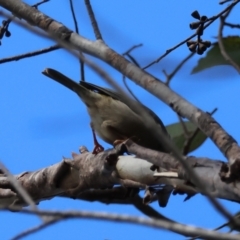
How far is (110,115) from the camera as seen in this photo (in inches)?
145

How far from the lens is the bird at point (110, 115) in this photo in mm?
3510

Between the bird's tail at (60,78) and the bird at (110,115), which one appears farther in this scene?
the bird's tail at (60,78)

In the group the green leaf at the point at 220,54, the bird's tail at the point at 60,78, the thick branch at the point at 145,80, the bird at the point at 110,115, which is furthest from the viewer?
the bird's tail at the point at 60,78

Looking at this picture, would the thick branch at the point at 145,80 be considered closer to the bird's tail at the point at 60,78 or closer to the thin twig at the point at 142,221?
the thin twig at the point at 142,221

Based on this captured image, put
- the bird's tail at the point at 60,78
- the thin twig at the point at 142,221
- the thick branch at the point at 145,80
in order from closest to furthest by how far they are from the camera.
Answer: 1. the thin twig at the point at 142,221
2. the thick branch at the point at 145,80
3. the bird's tail at the point at 60,78

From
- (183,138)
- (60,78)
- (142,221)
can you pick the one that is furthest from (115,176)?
(142,221)

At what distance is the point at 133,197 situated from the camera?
2.83 m

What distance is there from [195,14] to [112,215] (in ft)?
5.60

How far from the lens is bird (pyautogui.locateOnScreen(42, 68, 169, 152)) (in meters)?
3.51

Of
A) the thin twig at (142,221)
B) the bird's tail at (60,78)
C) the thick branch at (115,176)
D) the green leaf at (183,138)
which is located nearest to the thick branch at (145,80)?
the thick branch at (115,176)

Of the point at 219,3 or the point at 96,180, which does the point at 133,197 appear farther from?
the point at 219,3

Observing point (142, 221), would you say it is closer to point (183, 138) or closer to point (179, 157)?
point (179, 157)

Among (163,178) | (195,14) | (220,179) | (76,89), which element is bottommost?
(220,179)

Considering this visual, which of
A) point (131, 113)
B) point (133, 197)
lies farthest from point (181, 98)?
point (131, 113)
